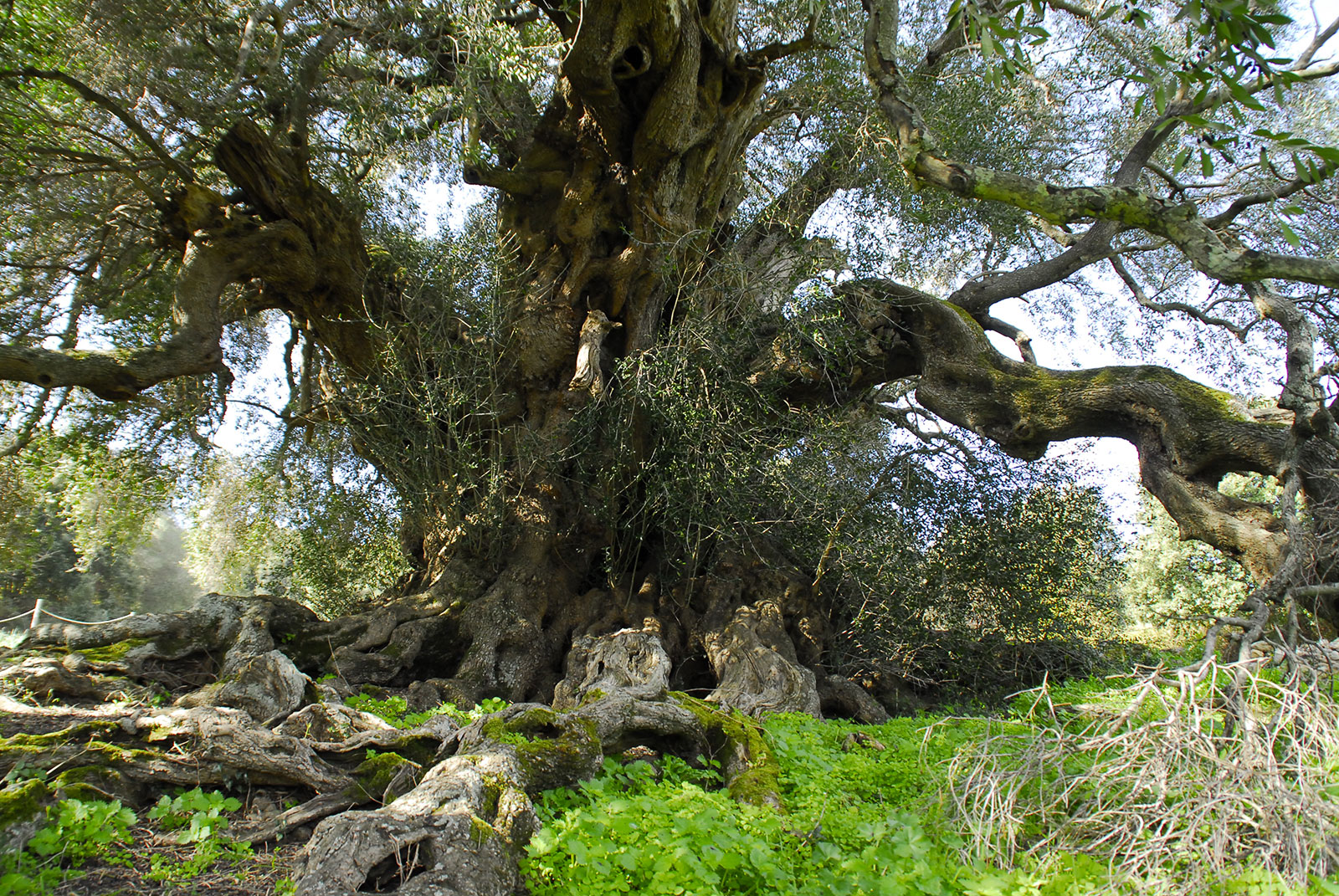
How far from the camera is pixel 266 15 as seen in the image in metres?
6.73

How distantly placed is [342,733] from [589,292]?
18.5 ft

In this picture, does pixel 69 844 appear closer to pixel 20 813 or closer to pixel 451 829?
pixel 20 813

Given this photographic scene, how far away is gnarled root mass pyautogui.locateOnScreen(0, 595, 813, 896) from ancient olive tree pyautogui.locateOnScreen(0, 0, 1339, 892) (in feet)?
0.27

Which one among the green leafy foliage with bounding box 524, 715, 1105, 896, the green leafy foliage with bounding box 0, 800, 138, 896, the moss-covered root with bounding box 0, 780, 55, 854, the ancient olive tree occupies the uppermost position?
the ancient olive tree

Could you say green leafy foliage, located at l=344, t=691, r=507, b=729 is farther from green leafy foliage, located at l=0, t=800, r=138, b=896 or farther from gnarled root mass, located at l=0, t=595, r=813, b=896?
green leafy foliage, located at l=0, t=800, r=138, b=896

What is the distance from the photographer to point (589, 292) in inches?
346

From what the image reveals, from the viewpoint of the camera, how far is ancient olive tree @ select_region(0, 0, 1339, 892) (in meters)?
6.35

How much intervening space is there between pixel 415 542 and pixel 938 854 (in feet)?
24.8

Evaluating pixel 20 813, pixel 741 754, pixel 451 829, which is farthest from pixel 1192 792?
pixel 20 813

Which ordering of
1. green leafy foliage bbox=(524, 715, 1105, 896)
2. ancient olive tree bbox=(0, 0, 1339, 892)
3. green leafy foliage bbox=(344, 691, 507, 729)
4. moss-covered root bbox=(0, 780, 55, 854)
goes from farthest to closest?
ancient olive tree bbox=(0, 0, 1339, 892) → green leafy foliage bbox=(344, 691, 507, 729) → moss-covered root bbox=(0, 780, 55, 854) → green leafy foliage bbox=(524, 715, 1105, 896)

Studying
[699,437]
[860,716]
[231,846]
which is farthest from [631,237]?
[231,846]

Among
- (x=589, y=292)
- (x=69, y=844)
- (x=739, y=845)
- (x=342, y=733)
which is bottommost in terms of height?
(x=739, y=845)

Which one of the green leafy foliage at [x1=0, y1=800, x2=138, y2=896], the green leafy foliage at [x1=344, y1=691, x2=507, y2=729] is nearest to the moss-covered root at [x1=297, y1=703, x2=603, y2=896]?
the green leafy foliage at [x1=0, y1=800, x2=138, y2=896]

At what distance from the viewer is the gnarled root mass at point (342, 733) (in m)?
2.83
